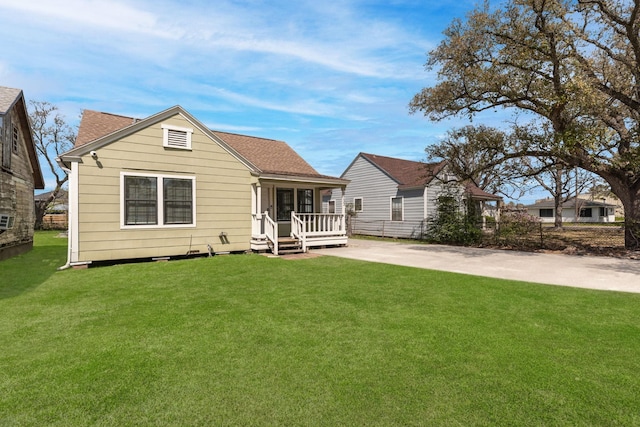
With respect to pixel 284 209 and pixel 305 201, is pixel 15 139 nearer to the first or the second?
pixel 284 209

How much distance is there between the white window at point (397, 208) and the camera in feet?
60.8

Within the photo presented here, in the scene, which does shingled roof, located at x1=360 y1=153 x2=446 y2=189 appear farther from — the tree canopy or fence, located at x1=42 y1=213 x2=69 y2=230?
fence, located at x1=42 y1=213 x2=69 y2=230

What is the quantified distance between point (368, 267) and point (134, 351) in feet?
18.9

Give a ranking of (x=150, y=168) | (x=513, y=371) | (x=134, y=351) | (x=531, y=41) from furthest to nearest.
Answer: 1. (x=531, y=41)
2. (x=150, y=168)
3. (x=134, y=351)
4. (x=513, y=371)

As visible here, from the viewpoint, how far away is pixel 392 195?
19.0 metres

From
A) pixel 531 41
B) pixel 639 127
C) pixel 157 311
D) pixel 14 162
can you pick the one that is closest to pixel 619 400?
pixel 157 311

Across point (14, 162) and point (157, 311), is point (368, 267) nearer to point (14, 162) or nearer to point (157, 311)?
point (157, 311)

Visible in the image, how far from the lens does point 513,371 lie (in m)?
2.83

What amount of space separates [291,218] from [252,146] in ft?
13.2

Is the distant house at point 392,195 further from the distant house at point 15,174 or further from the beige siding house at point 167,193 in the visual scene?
the distant house at point 15,174

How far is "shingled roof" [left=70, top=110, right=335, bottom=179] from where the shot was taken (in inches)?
389

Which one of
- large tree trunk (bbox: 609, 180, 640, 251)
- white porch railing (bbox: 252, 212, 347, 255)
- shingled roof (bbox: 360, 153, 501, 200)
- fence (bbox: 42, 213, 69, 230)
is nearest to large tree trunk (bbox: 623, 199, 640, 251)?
large tree trunk (bbox: 609, 180, 640, 251)

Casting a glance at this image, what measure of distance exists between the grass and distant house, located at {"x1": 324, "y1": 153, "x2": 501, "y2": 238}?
38.3 ft

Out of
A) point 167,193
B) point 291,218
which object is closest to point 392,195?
point 291,218
